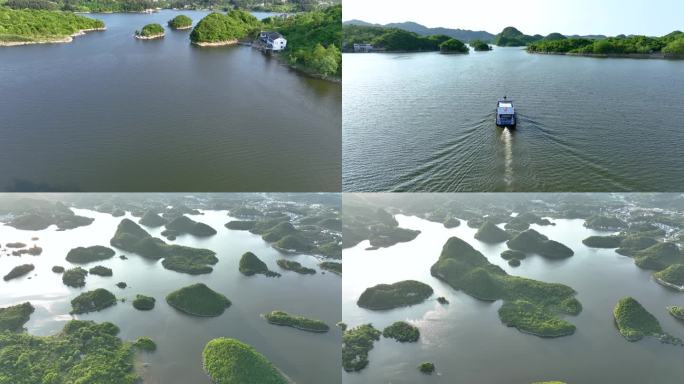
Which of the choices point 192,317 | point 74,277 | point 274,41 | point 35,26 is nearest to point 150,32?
point 35,26

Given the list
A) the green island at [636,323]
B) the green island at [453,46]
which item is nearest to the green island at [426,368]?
the green island at [636,323]

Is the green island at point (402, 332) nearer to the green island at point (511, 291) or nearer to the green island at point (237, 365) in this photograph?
the green island at point (511, 291)

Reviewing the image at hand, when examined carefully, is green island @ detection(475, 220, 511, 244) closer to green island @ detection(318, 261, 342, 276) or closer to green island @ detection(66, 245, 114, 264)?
green island @ detection(318, 261, 342, 276)

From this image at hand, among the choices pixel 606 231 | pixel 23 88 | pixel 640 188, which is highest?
pixel 23 88

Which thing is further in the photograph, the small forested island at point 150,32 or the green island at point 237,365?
the small forested island at point 150,32

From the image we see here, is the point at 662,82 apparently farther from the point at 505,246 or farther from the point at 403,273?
the point at 403,273

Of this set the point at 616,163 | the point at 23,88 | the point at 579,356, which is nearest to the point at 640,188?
the point at 616,163
